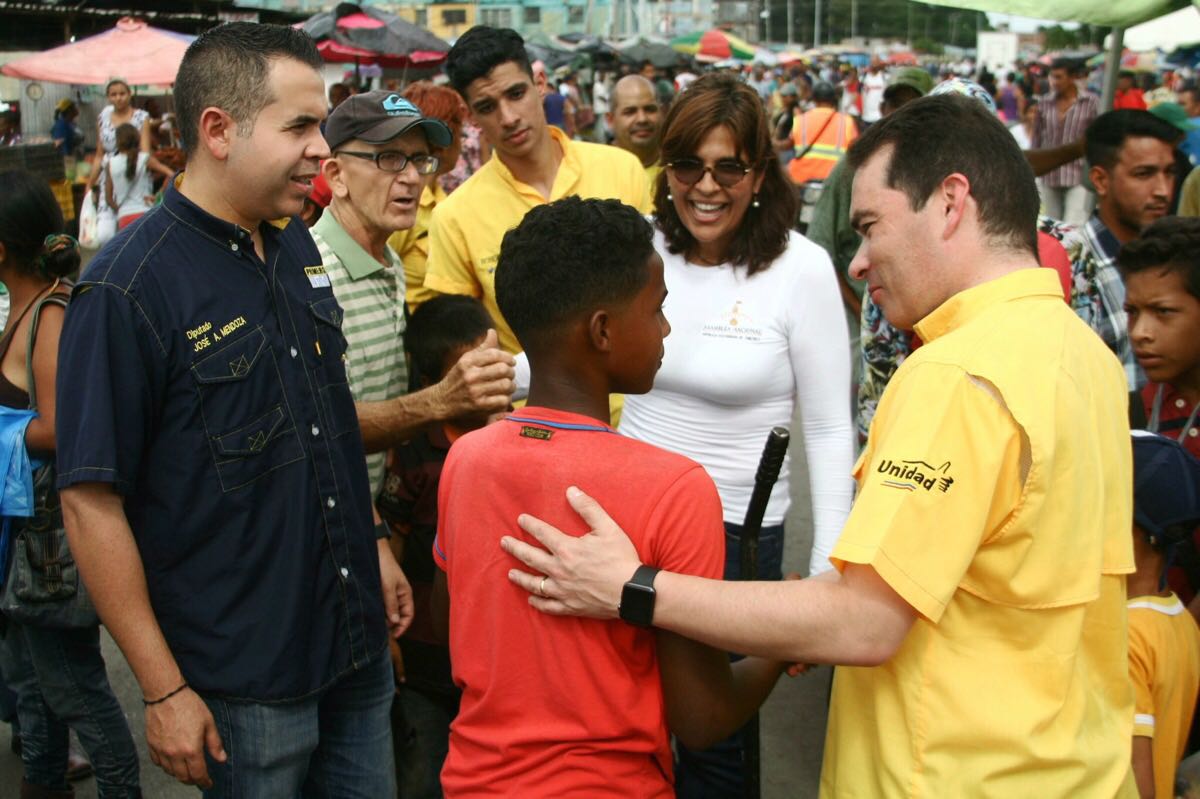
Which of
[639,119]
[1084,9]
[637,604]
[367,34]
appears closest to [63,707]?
[637,604]

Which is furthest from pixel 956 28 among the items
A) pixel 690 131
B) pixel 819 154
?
pixel 690 131

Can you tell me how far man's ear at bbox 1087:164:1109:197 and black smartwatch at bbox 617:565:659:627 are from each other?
3746 mm

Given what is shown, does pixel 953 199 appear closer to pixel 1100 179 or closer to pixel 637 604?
pixel 637 604

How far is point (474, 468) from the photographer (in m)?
1.87

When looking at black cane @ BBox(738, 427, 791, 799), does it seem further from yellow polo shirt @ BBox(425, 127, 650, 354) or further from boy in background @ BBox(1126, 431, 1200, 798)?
yellow polo shirt @ BBox(425, 127, 650, 354)

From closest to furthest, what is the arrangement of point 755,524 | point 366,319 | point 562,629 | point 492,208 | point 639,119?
point 562,629
point 755,524
point 366,319
point 492,208
point 639,119

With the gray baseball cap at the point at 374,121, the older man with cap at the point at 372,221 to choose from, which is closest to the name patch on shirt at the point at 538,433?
the older man with cap at the point at 372,221

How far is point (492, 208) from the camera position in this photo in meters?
3.75

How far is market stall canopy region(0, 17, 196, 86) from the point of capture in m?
14.1

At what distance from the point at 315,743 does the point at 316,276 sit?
110 cm

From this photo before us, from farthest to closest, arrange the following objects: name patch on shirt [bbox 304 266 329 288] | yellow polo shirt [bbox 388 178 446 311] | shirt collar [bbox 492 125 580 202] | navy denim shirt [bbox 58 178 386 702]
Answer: yellow polo shirt [bbox 388 178 446 311] → shirt collar [bbox 492 125 580 202] → name patch on shirt [bbox 304 266 329 288] → navy denim shirt [bbox 58 178 386 702]

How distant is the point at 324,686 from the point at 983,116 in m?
1.80

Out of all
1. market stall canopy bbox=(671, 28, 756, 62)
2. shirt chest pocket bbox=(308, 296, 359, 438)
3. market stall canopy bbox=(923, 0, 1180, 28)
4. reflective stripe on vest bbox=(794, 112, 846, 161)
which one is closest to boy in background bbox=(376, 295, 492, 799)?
shirt chest pocket bbox=(308, 296, 359, 438)

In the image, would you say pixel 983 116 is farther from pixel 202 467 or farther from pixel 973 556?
pixel 202 467
